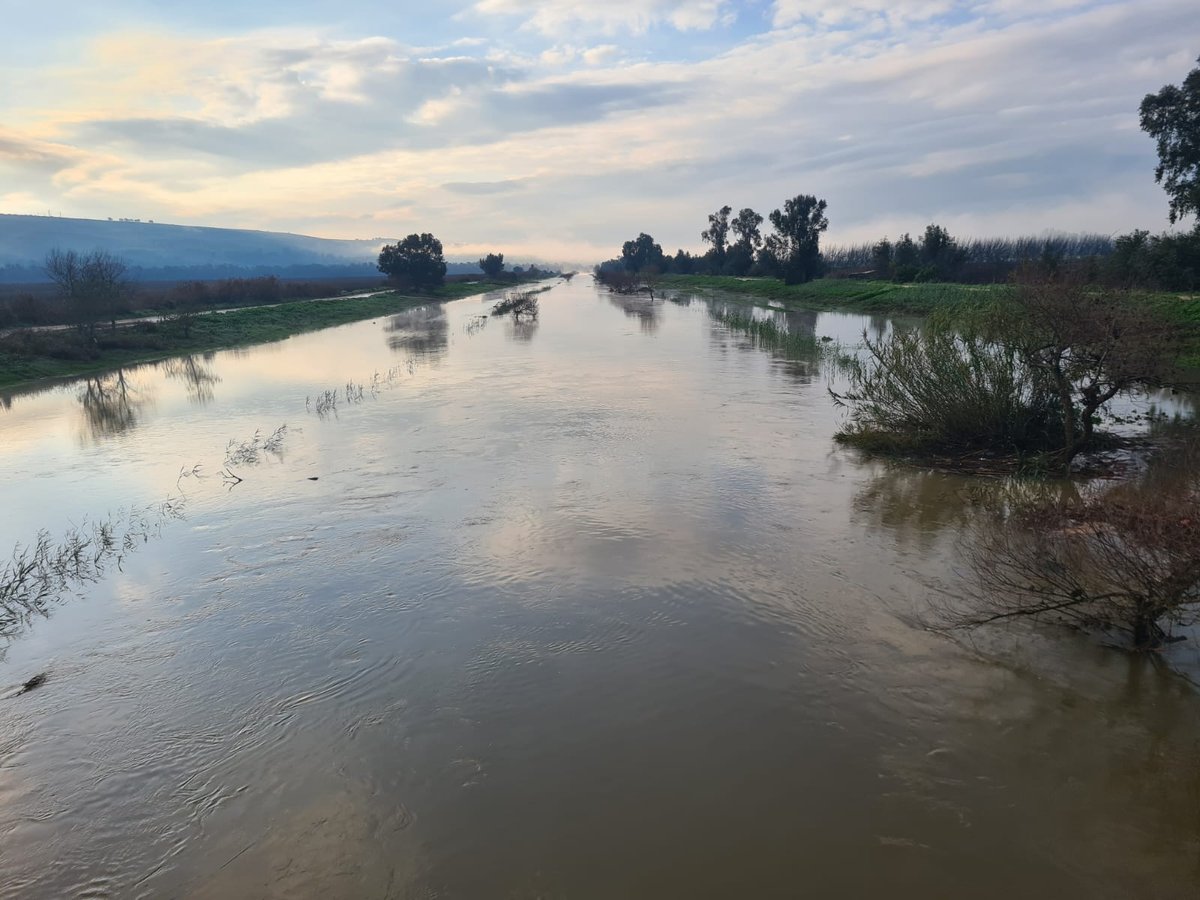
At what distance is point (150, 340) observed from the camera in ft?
96.6

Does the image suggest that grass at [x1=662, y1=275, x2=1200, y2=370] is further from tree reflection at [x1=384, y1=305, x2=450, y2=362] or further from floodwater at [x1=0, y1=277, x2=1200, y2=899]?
tree reflection at [x1=384, y1=305, x2=450, y2=362]

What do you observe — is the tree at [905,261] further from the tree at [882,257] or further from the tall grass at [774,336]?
the tall grass at [774,336]

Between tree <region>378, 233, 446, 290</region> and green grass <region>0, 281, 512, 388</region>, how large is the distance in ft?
77.5

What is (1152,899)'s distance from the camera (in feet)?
Result: 12.2

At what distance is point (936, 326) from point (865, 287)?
132 ft

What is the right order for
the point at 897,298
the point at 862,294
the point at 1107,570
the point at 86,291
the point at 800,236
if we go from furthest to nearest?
the point at 800,236, the point at 862,294, the point at 897,298, the point at 86,291, the point at 1107,570

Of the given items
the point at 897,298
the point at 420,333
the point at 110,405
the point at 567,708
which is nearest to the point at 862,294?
the point at 897,298

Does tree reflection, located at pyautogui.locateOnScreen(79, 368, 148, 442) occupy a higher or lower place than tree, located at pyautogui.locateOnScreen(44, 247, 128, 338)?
lower

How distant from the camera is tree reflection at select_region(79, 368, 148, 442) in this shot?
16.0 m

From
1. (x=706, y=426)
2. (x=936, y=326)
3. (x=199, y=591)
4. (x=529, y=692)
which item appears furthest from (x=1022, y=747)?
(x=706, y=426)

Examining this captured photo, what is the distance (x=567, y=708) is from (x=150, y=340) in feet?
103

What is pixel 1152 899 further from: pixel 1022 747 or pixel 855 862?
pixel 855 862

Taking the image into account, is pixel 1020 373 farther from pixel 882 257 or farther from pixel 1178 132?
pixel 882 257

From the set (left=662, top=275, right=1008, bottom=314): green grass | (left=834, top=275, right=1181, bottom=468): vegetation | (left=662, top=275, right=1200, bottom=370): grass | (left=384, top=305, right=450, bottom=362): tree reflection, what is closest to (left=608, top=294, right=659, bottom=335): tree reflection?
(left=662, top=275, right=1200, bottom=370): grass
